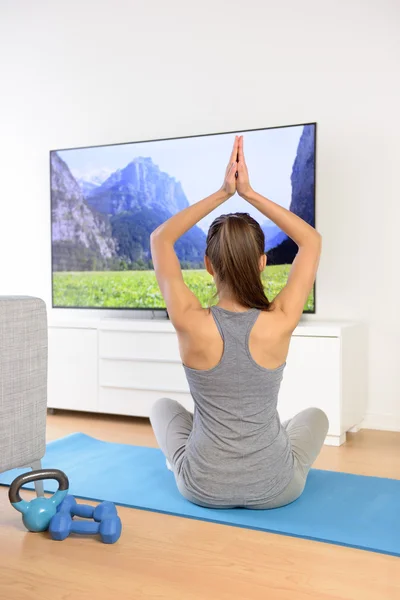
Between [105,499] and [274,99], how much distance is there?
265 cm

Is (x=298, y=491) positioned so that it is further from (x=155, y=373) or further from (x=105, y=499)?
(x=155, y=373)

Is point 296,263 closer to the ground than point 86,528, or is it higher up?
higher up

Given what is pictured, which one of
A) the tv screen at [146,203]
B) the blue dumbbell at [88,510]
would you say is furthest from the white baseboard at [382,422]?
the blue dumbbell at [88,510]

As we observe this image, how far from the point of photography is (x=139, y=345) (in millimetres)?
4004

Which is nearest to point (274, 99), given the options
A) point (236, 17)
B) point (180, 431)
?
point (236, 17)

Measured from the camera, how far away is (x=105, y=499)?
8.05 feet

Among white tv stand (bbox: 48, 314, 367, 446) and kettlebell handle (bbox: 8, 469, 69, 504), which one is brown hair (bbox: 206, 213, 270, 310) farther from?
white tv stand (bbox: 48, 314, 367, 446)

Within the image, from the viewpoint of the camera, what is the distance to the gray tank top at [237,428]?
2180 millimetres

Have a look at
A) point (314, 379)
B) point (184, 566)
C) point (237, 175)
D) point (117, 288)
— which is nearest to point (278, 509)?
point (184, 566)

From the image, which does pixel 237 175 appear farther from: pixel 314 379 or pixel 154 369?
pixel 154 369

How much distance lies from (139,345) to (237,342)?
1.89 meters

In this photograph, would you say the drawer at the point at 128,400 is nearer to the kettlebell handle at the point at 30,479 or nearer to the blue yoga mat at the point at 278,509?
the blue yoga mat at the point at 278,509

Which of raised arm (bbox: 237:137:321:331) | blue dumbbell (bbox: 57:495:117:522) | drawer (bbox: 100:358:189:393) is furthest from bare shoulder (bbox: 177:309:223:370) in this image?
drawer (bbox: 100:358:189:393)

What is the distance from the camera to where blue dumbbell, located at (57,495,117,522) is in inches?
84.1
